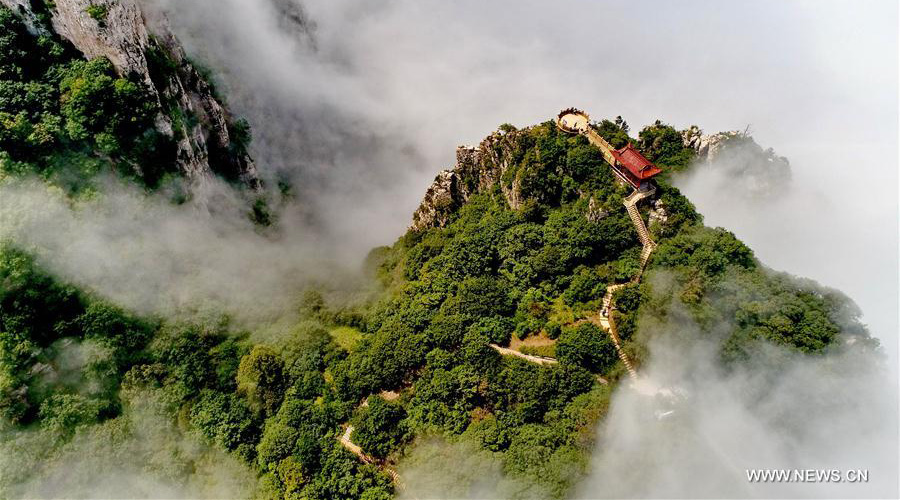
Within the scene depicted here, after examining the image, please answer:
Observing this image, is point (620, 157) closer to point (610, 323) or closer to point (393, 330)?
point (610, 323)

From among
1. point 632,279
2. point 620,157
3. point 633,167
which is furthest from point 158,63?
point 632,279

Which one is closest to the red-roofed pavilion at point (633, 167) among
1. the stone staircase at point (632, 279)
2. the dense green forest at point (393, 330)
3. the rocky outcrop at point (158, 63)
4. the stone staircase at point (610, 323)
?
the stone staircase at point (632, 279)

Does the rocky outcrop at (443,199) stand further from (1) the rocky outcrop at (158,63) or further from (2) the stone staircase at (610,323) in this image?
(1) the rocky outcrop at (158,63)

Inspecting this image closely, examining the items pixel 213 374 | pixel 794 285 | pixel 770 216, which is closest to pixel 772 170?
pixel 770 216

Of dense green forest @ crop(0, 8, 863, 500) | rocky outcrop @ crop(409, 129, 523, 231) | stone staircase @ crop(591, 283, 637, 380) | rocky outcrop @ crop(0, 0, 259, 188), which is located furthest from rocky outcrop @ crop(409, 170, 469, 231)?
→ rocky outcrop @ crop(0, 0, 259, 188)

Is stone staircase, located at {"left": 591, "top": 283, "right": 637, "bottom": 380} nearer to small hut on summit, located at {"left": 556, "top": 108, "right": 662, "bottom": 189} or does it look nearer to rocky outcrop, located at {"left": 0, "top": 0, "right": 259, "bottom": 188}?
small hut on summit, located at {"left": 556, "top": 108, "right": 662, "bottom": 189}
